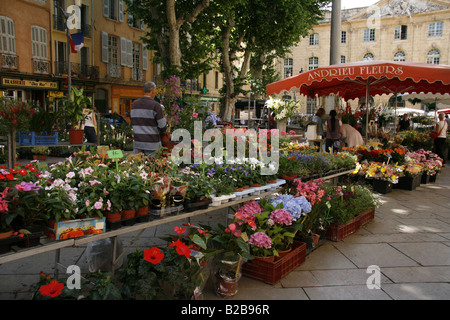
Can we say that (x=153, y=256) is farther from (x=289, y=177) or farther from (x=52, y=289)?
(x=289, y=177)

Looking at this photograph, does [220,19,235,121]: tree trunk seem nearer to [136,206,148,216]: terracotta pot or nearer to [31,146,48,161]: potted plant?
[31,146,48,161]: potted plant

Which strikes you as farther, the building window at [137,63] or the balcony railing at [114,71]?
the building window at [137,63]

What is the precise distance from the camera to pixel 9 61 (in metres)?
18.3

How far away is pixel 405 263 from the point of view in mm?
3854

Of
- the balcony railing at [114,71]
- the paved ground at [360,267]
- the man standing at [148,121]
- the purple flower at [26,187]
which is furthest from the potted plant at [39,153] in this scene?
the balcony railing at [114,71]

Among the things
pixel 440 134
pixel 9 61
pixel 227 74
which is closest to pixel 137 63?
pixel 9 61

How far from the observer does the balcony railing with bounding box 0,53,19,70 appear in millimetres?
18047

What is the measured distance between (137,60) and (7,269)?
25.7m

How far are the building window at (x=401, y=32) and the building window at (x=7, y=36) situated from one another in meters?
39.6

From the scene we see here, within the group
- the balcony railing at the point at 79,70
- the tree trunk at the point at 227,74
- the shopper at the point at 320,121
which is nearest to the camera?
the shopper at the point at 320,121

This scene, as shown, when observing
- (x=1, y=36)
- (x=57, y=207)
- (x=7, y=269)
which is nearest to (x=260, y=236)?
(x=57, y=207)

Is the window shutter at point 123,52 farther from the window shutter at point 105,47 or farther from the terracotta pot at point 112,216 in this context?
the terracotta pot at point 112,216

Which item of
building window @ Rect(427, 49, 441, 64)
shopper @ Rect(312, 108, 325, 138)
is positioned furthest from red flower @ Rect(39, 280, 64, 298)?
building window @ Rect(427, 49, 441, 64)

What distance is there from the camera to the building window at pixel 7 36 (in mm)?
17906
